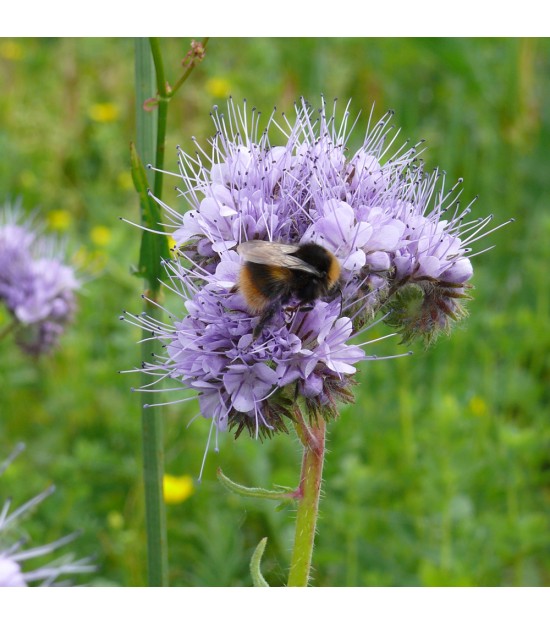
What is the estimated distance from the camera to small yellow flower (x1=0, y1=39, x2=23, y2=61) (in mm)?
5410

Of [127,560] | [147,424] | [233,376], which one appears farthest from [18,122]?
[233,376]

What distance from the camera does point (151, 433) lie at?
7.48 feet

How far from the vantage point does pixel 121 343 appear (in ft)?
11.0

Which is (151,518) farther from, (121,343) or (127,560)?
(121,343)

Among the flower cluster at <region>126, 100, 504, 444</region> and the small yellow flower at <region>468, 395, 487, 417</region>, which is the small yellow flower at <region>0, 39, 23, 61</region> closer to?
the small yellow flower at <region>468, 395, 487, 417</region>

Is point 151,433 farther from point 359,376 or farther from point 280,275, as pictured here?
point 359,376

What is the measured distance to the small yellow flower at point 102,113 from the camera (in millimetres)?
4988

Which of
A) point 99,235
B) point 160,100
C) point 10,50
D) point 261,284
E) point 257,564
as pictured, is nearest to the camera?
point 261,284

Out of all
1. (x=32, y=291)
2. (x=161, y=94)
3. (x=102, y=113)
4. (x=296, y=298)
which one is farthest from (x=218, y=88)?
(x=296, y=298)

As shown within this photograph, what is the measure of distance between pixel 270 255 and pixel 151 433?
73cm

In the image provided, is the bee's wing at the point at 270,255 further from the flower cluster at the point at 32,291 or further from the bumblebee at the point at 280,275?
the flower cluster at the point at 32,291

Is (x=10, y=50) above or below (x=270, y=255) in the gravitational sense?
above

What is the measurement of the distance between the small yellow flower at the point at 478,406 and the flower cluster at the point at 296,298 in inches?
62.8

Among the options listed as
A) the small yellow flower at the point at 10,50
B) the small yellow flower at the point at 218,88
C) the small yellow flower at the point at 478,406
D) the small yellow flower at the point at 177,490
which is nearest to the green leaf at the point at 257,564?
the small yellow flower at the point at 177,490
